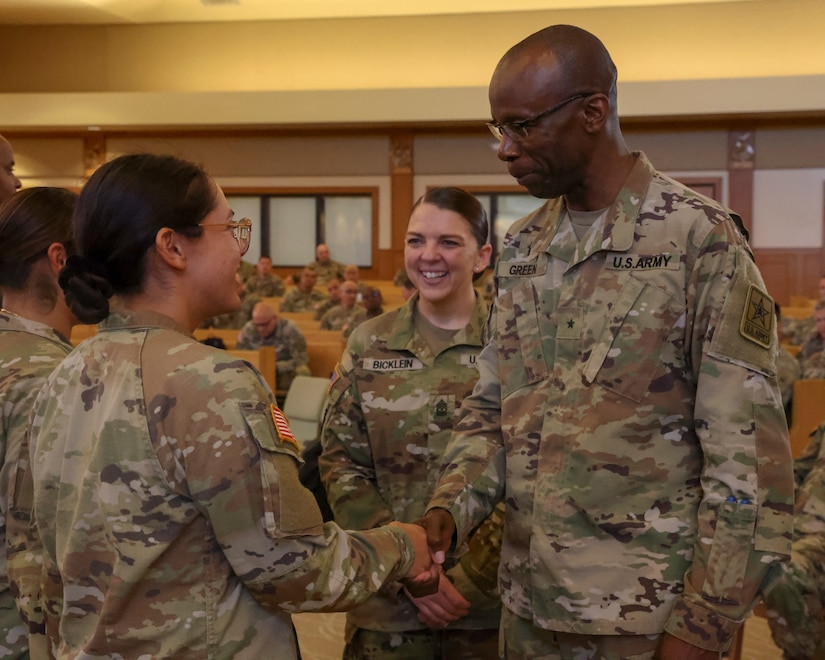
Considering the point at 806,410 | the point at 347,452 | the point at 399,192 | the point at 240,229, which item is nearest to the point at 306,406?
the point at 806,410

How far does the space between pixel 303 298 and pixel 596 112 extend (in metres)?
9.18

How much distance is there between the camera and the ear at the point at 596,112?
1577 mm

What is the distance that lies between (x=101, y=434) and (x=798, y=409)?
3689 mm

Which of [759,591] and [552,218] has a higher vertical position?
[552,218]

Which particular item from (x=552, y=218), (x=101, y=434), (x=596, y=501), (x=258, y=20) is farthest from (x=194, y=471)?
(x=258, y=20)

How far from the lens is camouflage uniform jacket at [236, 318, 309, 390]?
6875 millimetres

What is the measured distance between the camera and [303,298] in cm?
1062

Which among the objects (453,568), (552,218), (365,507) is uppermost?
(552,218)

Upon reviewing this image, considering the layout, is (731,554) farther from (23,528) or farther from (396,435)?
(23,528)

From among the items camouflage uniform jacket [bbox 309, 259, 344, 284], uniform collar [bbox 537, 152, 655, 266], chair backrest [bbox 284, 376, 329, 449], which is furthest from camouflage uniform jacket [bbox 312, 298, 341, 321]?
uniform collar [bbox 537, 152, 655, 266]

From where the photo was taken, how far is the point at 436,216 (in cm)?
221

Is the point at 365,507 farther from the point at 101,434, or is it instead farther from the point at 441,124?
the point at 441,124

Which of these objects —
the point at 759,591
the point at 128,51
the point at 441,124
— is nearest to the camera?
the point at 759,591

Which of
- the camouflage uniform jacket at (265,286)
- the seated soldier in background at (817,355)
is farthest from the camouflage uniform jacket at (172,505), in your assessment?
the camouflage uniform jacket at (265,286)
